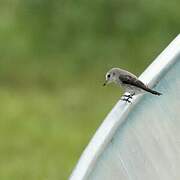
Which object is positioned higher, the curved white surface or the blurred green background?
the curved white surface

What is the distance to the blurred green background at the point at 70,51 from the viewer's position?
924cm

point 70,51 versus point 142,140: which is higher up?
point 142,140

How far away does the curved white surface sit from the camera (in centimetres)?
255

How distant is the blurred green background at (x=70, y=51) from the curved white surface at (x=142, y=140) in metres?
6.17

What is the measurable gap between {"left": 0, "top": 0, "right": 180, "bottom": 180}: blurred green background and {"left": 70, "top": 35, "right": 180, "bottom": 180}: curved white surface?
20.3 feet

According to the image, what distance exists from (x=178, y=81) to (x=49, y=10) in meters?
7.37

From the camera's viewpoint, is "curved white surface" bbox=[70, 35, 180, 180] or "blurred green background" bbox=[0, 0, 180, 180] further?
"blurred green background" bbox=[0, 0, 180, 180]

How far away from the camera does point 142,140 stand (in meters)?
2.65

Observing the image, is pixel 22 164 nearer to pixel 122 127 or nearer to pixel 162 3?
pixel 162 3

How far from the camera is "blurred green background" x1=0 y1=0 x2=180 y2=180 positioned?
9.24 metres

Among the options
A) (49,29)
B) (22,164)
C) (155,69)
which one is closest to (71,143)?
(22,164)

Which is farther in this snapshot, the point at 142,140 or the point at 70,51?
the point at 70,51

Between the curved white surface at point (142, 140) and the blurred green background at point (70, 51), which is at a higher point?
the curved white surface at point (142, 140)

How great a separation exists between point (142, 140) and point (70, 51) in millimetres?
7209
